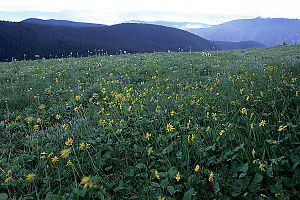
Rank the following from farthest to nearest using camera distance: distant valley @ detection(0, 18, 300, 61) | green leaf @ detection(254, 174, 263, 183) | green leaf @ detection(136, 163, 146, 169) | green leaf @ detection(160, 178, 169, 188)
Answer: distant valley @ detection(0, 18, 300, 61) < green leaf @ detection(136, 163, 146, 169) < green leaf @ detection(160, 178, 169, 188) < green leaf @ detection(254, 174, 263, 183)

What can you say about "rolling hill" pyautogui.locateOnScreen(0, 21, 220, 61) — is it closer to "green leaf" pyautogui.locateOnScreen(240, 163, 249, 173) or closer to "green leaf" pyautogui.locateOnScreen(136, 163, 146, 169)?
"green leaf" pyautogui.locateOnScreen(136, 163, 146, 169)

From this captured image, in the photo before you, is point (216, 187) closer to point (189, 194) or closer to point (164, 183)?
point (189, 194)

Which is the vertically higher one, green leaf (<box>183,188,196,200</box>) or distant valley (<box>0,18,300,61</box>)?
distant valley (<box>0,18,300,61</box>)

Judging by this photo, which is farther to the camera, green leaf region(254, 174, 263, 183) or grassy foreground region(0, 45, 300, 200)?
grassy foreground region(0, 45, 300, 200)

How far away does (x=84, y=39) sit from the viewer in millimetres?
106250

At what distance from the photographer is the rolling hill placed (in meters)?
60.9

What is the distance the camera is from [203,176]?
2371 millimetres

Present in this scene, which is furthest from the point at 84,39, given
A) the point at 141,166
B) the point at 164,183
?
the point at 164,183

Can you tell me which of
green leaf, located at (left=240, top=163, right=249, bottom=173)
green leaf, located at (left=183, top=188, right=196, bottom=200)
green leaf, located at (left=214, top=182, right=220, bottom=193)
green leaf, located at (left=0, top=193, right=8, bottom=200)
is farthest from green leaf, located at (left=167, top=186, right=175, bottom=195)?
green leaf, located at (left=0, top=193, right=8, bottom=200)

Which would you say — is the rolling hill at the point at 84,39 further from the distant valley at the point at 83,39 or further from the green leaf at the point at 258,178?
the green leaf at the point at 258,178

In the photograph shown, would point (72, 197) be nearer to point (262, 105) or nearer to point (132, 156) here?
point (132, 156)

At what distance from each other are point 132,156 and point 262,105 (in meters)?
2.72

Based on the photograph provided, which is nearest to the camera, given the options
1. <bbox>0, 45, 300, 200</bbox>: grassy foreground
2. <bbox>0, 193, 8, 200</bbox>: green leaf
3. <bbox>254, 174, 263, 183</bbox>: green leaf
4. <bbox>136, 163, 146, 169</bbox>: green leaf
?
<bbox>254, 174, 263, 183</bbox>: green leaf

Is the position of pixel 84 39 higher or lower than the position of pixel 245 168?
higher
